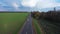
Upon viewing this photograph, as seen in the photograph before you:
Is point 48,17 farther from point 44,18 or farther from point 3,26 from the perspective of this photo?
point 3,26

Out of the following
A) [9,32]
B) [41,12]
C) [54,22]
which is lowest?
[9,32]

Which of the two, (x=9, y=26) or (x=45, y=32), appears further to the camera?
(x=9, y=26)

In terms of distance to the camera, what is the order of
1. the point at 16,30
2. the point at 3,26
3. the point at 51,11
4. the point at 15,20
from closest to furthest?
1. the point at 51,11
2. the point at 3,26
3. the point at 16,30
4. the point at 15,20

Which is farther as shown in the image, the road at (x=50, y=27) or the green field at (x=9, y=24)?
the green field at (x=9, y=24)

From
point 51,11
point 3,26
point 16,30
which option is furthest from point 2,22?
point 51,11

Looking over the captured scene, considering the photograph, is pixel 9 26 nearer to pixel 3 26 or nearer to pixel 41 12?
pixel 3 26

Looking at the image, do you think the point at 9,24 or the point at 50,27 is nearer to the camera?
the point at 50,27

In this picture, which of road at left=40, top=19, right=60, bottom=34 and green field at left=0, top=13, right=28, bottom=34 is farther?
green field at left=0, top=13, right=28, bottom=34

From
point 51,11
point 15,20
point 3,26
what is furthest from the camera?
point 15,20

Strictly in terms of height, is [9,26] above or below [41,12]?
below
